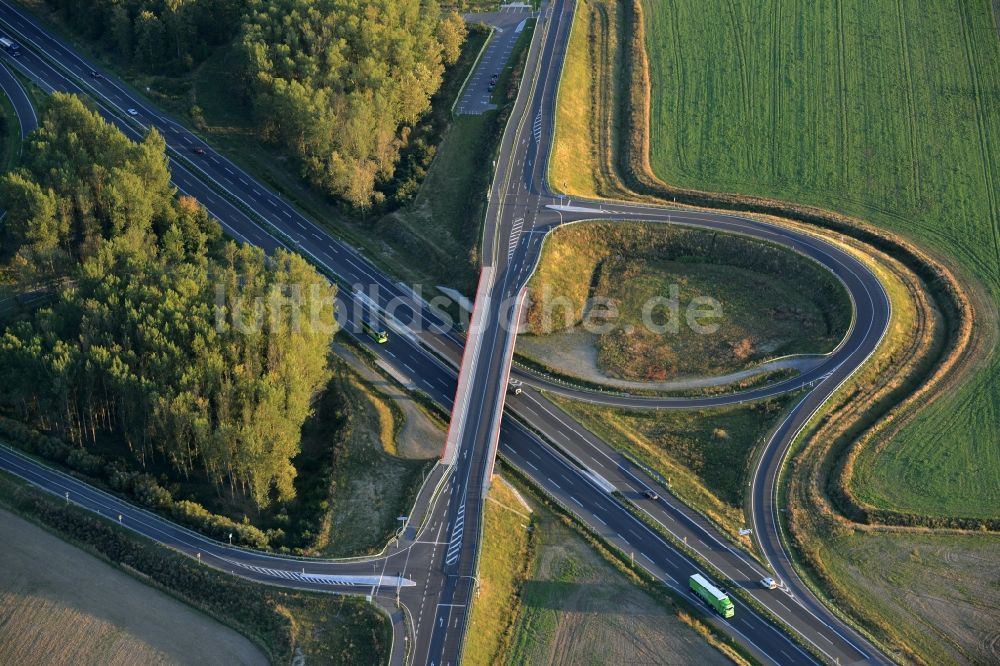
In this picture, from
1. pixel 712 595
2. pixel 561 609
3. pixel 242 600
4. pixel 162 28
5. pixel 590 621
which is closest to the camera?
pixel 712 595

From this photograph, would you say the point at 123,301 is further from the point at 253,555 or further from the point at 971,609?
the point at 971,609

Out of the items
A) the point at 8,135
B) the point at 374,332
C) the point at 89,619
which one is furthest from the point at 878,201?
the point at 8,135

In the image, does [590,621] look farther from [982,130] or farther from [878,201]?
[982,130]

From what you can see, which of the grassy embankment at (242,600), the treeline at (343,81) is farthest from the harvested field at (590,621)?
the treeline at (343,81)

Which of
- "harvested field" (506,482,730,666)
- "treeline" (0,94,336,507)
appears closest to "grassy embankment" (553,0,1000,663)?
"harvested field" (506,482,730,666)

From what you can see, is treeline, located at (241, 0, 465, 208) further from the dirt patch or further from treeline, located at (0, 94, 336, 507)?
the dirt patch

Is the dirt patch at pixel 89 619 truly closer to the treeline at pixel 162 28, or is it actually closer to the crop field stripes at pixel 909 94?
the treeline at pixel 162 28

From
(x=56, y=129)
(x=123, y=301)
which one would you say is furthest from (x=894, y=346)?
(x=56, y=129)
